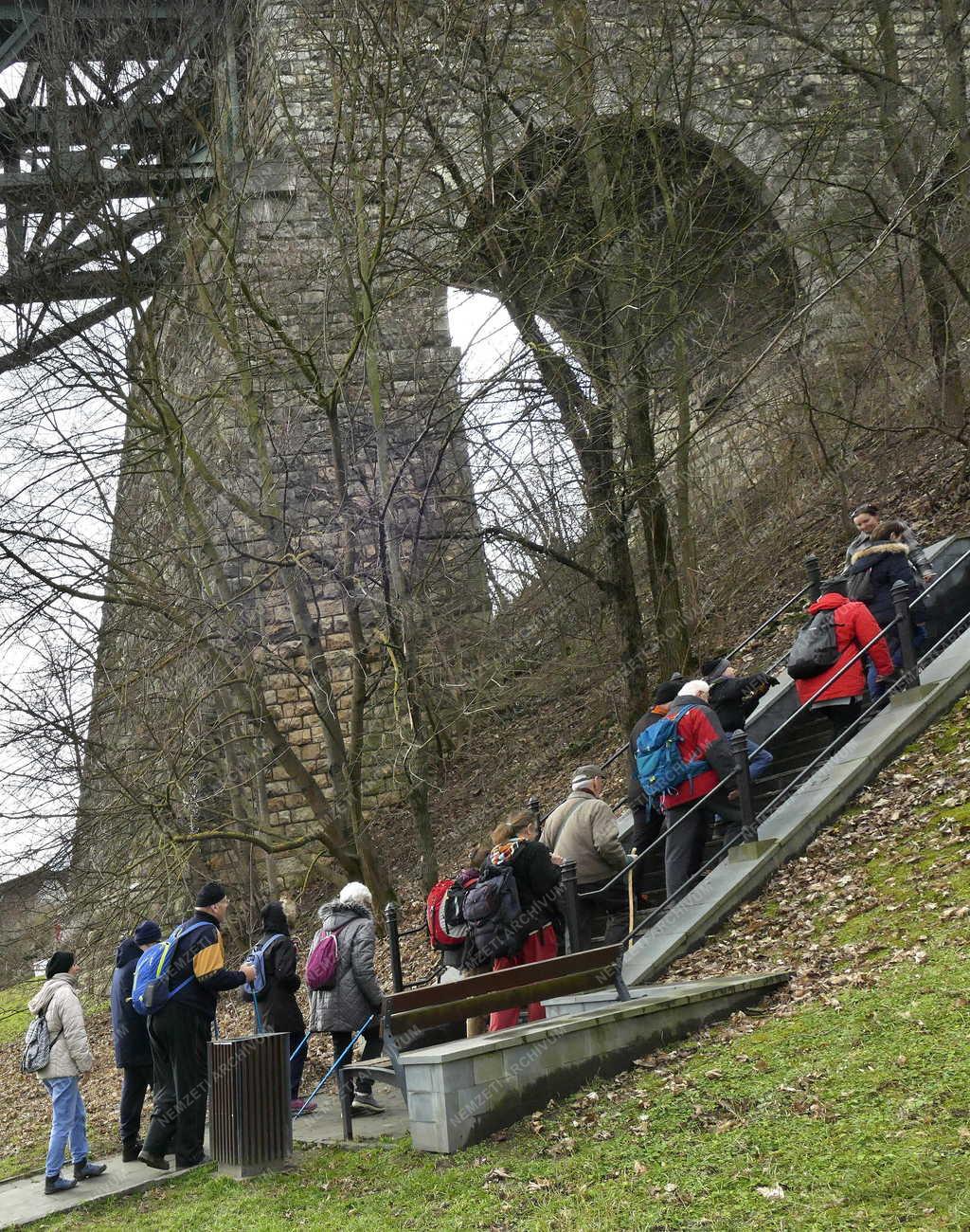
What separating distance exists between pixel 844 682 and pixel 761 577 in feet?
23.6

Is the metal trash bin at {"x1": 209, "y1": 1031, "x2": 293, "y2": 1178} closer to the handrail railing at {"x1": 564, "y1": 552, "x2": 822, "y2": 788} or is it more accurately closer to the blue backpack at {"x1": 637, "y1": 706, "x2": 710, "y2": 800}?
the blue backpack at {"x1": 637, "y1": 706, "x2": 710, "y2": 800}

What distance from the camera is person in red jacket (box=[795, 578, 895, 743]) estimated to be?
33.9 ft

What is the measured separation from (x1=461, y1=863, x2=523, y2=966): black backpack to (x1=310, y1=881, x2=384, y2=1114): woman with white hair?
742 millimetres

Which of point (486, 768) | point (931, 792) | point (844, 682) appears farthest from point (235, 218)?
point (931, 792)

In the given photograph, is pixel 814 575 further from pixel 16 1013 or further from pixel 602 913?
pixel 16 1013

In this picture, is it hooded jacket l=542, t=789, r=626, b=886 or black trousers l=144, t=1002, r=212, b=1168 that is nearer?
black trousers l=144, t=1002, r=212, b=1168

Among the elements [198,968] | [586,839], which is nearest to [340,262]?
[586,839]

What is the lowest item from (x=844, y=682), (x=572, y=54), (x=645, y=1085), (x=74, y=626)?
(x=645, y=1085)

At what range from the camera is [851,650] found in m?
10.5

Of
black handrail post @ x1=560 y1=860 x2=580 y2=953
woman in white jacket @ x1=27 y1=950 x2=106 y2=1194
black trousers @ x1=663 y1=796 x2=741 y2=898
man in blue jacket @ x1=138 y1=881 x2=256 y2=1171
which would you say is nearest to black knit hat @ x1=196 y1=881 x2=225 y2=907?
man in blue jacket @ x1=138 y1=881 x2=256 y2=1171

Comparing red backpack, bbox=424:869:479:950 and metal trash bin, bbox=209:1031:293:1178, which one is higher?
red backpack, bbox=424:869:479:950

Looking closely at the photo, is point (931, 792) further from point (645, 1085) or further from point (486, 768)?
point (486, 768)

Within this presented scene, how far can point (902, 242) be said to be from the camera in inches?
758

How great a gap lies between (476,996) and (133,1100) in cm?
314
